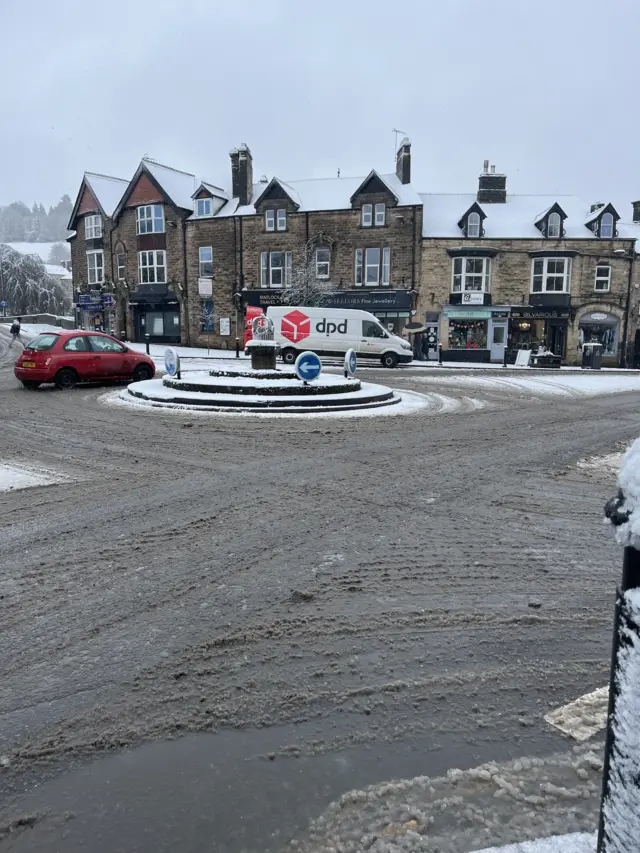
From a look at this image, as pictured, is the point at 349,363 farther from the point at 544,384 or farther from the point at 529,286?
the point at 529,286

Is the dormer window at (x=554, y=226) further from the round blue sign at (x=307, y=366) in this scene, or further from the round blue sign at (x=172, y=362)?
the round blue sign at (x=172, y=362)

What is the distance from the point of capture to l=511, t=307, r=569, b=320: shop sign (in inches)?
1391

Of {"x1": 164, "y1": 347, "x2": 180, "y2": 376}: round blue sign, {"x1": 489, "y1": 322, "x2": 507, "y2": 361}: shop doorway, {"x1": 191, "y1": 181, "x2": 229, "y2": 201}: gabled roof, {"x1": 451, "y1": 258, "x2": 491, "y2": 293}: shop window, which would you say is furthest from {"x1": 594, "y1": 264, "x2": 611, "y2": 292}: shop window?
{"x1": 164, "y1": 347, "x2": 180, "y2": 376}: round blue sign

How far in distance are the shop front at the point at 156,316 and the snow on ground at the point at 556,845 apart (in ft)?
130

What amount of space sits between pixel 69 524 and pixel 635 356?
3770cm

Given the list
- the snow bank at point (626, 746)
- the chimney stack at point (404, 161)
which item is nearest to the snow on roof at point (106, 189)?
the chimney stack at point (404, 161)

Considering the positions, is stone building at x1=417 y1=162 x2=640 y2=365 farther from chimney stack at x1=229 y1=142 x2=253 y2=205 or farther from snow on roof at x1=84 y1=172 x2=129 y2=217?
snow on roof at x1=84 y1=172 x2=129 y2=217

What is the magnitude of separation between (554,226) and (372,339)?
16209mm

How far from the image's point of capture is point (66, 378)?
1559 centimetres

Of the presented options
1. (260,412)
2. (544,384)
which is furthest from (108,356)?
(544,384)

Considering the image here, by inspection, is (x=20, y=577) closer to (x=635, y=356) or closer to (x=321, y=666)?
(x=321, y=666)

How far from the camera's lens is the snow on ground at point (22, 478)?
640 centimetres

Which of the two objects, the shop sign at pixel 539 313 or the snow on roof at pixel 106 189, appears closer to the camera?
the shop sign at pixel 539 313

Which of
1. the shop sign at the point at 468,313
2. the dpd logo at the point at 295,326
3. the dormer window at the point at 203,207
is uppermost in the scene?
the dormer window at the point at 203,207
